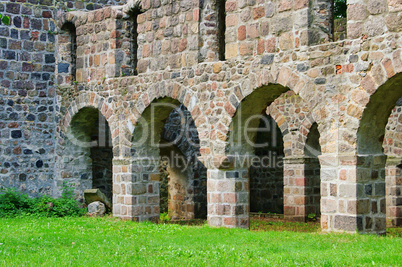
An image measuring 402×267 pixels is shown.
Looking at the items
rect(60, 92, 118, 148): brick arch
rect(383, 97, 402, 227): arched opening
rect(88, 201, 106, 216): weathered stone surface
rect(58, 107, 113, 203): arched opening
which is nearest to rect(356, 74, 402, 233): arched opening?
rect(383, 97, 402, 227): arched opening

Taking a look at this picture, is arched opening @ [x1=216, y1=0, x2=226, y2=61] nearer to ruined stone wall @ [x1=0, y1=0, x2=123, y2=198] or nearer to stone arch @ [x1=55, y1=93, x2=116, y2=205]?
stone arch @ [x1=55, y1=93, x2=116, y2=205]

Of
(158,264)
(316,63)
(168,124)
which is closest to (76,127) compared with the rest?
(168,124)

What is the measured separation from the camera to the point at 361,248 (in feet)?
23.3

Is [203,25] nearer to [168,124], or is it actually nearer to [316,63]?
[316,63]

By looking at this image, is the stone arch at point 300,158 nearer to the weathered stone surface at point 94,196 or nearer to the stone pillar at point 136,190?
the stone pillar at point 136,190

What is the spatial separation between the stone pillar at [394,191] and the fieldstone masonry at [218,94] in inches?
1.0

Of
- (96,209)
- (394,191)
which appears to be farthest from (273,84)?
(96,209)

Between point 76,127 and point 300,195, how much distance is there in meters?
5.41

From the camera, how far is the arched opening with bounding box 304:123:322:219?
1330cm

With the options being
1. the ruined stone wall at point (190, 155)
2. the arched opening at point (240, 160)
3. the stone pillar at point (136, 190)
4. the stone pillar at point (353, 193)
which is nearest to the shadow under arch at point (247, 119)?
the arched opening at point (240, 160)

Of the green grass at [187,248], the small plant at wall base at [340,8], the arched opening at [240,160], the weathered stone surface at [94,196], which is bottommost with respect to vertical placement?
the green grass at [187,248]

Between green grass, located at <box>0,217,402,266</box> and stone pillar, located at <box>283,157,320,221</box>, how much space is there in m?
4.06

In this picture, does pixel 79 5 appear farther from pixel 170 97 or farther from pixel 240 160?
pixel 240 160

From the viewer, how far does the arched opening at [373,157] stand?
27.0 ft
